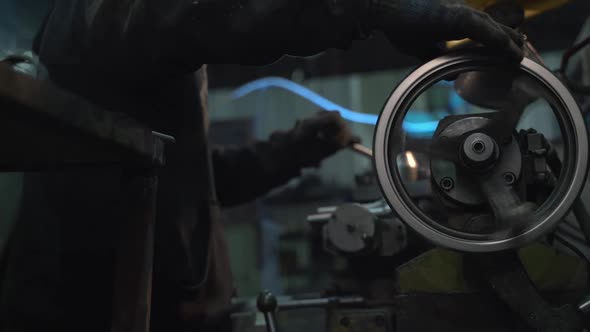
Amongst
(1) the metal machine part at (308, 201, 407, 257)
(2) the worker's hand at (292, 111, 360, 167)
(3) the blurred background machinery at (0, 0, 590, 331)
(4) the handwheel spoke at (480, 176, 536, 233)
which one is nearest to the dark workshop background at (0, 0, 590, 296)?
(3) the blurred background machinery at (0, 0, 590, 331)

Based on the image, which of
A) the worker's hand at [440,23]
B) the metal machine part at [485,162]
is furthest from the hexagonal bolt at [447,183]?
the worker's hand at [440,23]

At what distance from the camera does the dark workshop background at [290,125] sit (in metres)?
2.23

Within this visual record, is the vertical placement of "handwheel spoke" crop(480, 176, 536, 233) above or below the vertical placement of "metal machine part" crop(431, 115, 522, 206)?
below

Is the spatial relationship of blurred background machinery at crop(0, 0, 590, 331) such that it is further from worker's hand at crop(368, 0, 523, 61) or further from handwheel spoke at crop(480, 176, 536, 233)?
worker's hand at crop(368, 0, 523, 61)

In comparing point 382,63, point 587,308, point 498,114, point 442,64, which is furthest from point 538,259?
point 382,63

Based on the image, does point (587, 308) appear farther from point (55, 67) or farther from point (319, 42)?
point (55, 67)

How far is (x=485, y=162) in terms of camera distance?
2.77 ft

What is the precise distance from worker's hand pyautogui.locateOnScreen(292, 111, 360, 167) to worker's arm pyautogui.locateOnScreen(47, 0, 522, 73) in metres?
0.80

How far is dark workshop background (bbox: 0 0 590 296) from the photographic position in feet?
7.33

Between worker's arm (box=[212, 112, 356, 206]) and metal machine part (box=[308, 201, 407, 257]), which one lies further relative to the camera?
worker's arm (box=[212, 112, 356, 206])

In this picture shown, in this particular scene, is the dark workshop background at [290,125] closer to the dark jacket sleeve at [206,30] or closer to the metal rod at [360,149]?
the metal rod at [360,149]

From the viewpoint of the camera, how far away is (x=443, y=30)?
85cm

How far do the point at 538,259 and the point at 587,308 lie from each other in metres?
0.15

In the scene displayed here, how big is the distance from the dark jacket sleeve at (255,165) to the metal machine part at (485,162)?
933mm
